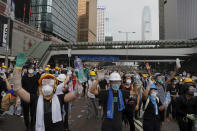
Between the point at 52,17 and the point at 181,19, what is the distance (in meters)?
61.9

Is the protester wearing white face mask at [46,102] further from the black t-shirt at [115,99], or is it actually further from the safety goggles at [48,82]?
the black t-shirt at [115,99]

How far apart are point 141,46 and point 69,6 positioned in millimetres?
46849

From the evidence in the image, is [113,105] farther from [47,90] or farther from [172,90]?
[172,90]

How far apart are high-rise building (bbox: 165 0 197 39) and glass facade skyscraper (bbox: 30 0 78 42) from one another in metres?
55.1

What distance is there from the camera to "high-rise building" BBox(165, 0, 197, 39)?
229ft

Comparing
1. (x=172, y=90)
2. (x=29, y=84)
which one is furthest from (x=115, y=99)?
(x=172, y=90)

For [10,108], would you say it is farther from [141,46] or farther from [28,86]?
[141,46]

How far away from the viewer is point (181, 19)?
78875mm

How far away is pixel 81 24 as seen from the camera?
13300 cm

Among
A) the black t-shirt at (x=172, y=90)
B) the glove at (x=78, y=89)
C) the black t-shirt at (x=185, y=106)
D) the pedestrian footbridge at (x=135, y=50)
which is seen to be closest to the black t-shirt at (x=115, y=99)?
the glove at (x=78, y=89)

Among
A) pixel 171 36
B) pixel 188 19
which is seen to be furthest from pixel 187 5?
pixel 171 36

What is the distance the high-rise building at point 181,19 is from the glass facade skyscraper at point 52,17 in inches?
2170

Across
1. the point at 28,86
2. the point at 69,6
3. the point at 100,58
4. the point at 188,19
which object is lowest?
the point at 28,86

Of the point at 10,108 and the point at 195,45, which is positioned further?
the point at 195,45
